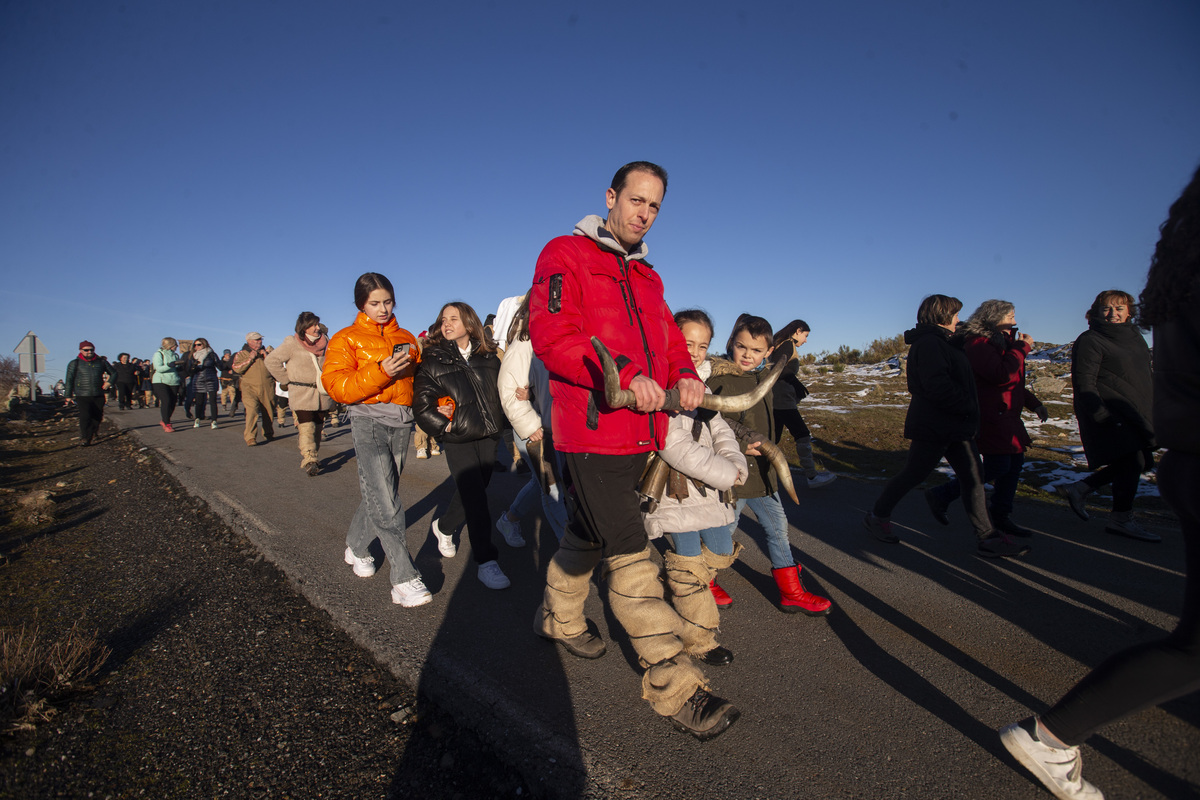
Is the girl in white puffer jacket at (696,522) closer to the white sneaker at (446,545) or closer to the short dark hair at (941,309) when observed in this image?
the white sneaker at (446,545)

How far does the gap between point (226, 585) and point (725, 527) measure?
3.48 meters

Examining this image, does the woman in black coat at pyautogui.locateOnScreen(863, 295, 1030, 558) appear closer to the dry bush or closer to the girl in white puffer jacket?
the girl in white puffer jacket

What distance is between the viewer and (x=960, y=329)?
4.82 meters

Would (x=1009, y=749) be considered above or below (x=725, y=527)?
below

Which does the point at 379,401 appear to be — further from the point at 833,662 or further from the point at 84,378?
the point at 84,378

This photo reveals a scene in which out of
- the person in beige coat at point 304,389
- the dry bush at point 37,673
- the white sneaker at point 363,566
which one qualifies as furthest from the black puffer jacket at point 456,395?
the person in beige coat at point 304,389

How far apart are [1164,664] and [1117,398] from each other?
3.69 metres

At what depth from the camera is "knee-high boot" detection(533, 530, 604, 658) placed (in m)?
2.63

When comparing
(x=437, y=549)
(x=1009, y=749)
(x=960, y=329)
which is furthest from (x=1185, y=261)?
(x=437, y=549)

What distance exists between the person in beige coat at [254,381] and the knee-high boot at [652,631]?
9.28 m

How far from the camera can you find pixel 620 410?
234cm

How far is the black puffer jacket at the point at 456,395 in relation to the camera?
12.4 feet

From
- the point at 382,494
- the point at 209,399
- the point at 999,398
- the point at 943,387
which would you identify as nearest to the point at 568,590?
the point at 382,494

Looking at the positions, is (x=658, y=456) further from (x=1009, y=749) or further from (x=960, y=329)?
(x=960, y=329)
